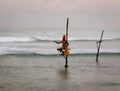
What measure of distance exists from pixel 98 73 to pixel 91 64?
12.2 ft

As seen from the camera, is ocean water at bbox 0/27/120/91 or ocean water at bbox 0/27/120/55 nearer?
ocean water at bbox 0/27/120/91

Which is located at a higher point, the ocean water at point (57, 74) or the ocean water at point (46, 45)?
the ocean water at point (46, 45)

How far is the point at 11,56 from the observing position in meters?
25.9

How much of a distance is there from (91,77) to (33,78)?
3.14m

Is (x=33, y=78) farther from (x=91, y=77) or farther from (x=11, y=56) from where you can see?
(x=11, y=56)

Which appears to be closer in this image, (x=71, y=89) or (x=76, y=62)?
(x=71, y=89)

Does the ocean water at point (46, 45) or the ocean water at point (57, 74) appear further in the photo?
the ocean water at point (46, 45)

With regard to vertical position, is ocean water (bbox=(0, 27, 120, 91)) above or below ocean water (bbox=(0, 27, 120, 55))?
below

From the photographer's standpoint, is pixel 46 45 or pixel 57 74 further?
pixel 46 45

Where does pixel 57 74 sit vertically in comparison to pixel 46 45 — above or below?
below

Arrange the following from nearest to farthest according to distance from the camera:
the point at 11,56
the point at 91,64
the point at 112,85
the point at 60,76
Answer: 1. the point at 112,85
2. the point at 60,76
3. the point at 91,64
4. the point at 11,56

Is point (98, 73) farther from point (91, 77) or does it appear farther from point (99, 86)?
point (99, 86)

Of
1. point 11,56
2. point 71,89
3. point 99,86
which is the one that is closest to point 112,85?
point 99,86

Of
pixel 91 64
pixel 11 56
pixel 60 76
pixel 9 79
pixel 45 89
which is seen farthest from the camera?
pixel 11 56
